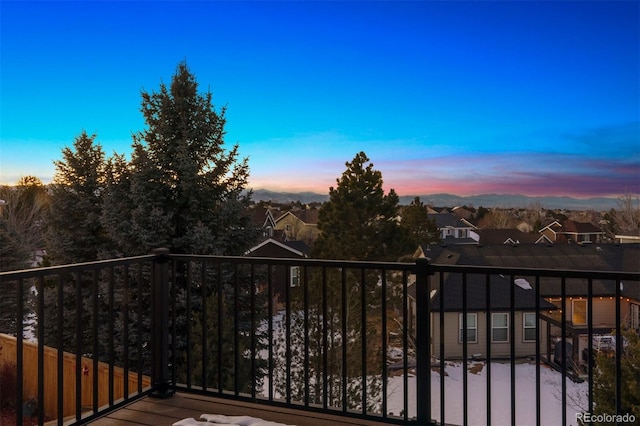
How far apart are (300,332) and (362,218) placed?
761cm

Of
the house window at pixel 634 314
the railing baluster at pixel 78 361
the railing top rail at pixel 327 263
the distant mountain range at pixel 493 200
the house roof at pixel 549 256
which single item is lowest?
the house window at pixel 634 314

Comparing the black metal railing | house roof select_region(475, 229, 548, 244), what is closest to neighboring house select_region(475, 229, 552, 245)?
house roof select_region(475, 229, 548, 244)

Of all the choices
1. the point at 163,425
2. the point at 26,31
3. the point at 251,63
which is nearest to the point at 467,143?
the point at 251,63

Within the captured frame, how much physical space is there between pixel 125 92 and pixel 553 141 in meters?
15.5

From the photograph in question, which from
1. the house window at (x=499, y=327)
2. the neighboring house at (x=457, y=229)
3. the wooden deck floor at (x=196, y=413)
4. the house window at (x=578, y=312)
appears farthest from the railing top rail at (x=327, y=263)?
the neighboring house at (x=457, y=229)

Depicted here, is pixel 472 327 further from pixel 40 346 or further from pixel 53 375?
pixel 40 346

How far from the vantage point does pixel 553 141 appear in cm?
1772

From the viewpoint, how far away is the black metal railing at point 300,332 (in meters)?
2.24

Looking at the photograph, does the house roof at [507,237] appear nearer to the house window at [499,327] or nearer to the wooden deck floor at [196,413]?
the house window at [499,327]

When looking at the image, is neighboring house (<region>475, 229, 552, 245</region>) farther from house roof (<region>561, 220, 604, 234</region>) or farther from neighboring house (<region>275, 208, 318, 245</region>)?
neighboring house (<region>275, 208, 318, 245</region>)

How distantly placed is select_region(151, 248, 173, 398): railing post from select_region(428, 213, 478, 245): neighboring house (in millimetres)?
26852

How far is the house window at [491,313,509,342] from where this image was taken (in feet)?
43.6

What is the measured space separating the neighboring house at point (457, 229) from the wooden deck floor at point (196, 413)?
88.4 feet

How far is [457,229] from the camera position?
2980 centimetres
